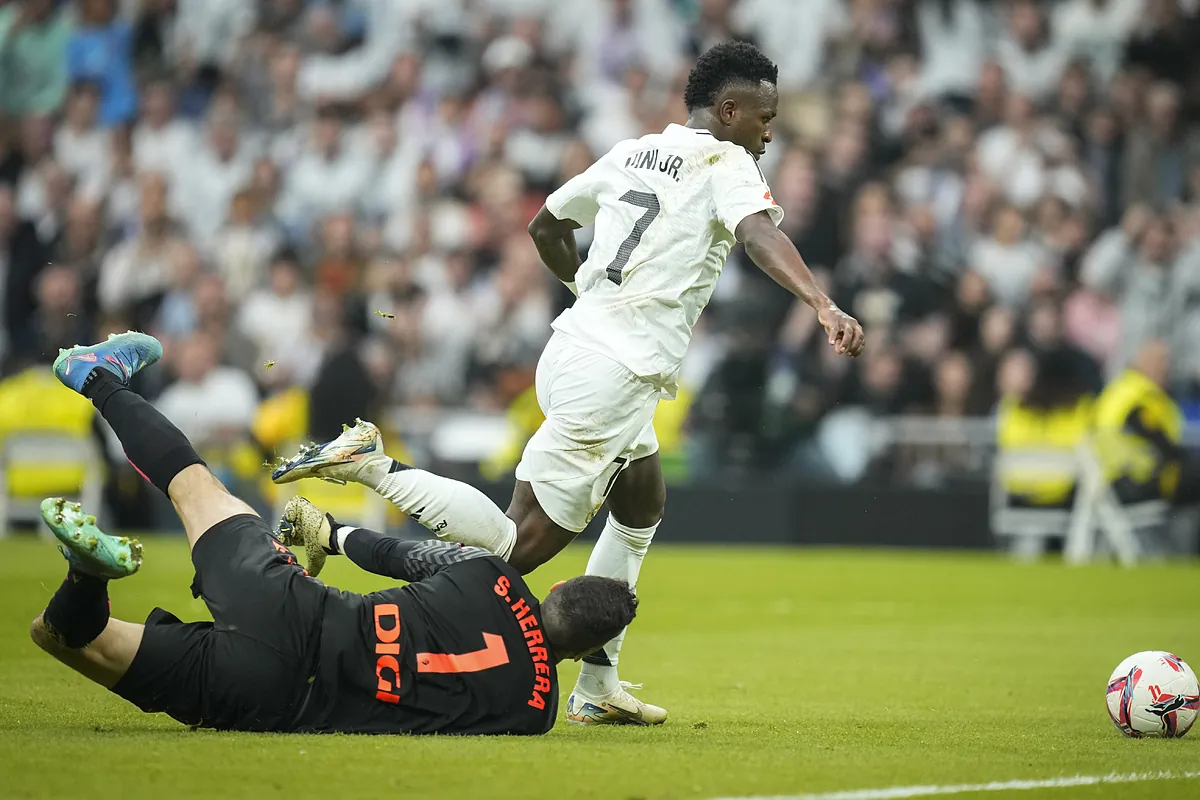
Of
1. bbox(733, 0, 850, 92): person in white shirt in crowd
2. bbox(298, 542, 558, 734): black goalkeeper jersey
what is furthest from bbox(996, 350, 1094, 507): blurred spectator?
bbox(298, 542, 558, 734): black goalkeeper jersey

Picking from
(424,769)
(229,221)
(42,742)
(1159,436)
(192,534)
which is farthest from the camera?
(229,221)

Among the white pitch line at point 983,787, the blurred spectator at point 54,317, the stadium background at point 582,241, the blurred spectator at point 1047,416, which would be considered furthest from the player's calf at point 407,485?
the blurred spectator at point 54,317

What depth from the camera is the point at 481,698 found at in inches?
235

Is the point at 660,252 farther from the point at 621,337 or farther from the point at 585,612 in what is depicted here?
the point at 585,612

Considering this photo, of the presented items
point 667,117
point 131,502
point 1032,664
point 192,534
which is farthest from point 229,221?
point 192,534

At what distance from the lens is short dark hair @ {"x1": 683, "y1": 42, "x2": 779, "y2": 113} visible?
22.4 feet

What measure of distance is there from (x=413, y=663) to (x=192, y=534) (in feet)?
3.00

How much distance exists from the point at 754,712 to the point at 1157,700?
161cm

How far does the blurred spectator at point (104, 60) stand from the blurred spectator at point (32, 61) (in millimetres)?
200

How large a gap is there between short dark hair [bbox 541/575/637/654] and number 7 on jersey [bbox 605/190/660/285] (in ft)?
4.41

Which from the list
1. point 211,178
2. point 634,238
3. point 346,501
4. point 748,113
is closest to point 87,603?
point 634,238

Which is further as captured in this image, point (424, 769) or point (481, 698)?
point (481, 698)

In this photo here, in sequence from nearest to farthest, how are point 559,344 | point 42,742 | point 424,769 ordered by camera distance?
1. point 424,769
2. point 42,742
3. point 559,344

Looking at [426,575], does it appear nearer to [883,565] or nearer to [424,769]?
[424,769]
